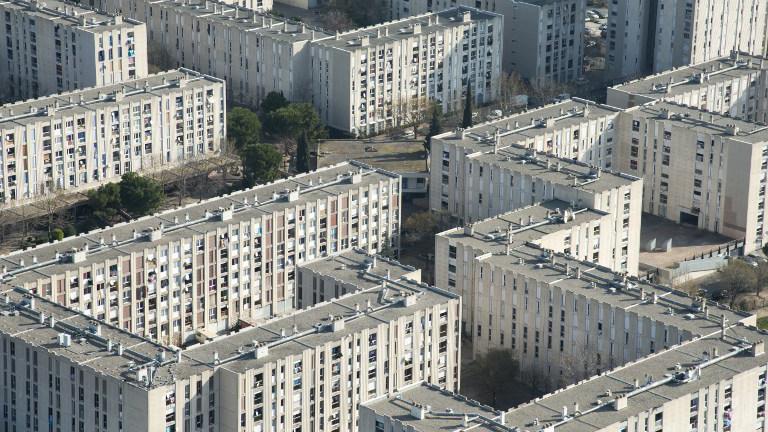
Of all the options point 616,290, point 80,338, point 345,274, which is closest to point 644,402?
point 616,290

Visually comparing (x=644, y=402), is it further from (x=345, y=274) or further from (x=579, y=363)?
(x=345, y=274)

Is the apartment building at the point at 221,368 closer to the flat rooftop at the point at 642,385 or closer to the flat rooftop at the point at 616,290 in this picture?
the flat rooftop at the point at 616,290

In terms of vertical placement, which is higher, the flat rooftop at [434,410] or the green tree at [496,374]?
the flat rooftop at [434,410]

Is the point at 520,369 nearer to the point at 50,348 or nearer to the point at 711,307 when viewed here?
the point at 711,307

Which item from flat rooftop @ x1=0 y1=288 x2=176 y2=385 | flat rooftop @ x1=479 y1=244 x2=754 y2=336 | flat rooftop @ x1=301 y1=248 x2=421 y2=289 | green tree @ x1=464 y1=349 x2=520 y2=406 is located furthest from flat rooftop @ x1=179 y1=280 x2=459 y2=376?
flat rooftop @ x1=479 y1=244 x2=754 y2=336

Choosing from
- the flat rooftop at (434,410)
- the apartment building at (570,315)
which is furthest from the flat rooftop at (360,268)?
the flat rooftop at (434,410)

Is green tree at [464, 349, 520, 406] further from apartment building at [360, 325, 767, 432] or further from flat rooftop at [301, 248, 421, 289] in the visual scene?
apartment building at [360, 325, 767, 432]
